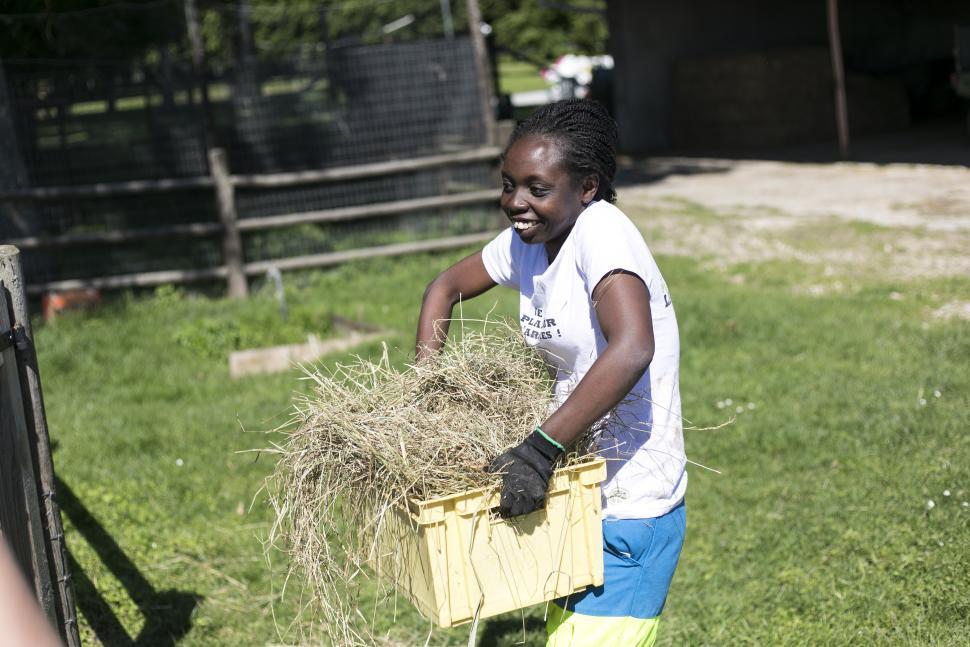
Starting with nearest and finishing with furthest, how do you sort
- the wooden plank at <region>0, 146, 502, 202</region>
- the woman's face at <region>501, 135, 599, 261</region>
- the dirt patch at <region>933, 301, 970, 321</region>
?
the woman's face at <region>501, 135, 599, 261</region>
the dirt patch at <region>933, 301, 970, 321</region>
the wooden plank at <region>0, 146, 502, 202</region>

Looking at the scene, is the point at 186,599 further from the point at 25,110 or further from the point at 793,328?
the point at 25,110

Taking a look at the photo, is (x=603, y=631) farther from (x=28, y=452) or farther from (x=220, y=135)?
(x=220, y=135)

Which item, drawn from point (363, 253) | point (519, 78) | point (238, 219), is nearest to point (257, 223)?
point (238, 219)

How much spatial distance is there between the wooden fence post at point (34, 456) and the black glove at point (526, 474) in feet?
4.85

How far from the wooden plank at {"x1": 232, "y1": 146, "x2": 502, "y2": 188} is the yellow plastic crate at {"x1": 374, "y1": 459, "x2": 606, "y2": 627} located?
7.77m

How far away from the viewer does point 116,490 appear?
5.76 meters

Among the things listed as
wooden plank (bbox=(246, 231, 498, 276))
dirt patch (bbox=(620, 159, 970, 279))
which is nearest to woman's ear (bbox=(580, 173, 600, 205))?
dirt patch (bbox=(620, 159, 970, 279))

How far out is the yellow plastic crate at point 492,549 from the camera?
2490mm

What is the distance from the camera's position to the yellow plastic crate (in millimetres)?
2490

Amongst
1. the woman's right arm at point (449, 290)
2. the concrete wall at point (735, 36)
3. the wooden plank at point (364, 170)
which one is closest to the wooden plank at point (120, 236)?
the wooden plank at point (364, 170)

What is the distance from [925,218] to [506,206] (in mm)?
9624

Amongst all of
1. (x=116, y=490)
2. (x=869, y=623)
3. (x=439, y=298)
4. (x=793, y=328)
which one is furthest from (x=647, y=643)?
(x=793, y=328)

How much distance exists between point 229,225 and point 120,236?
0.96 meters

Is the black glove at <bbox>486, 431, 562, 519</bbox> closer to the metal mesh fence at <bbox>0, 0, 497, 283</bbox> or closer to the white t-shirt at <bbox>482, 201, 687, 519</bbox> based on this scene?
the white t-shirt at <bbox>482, 201, 687, 519</bbox>
